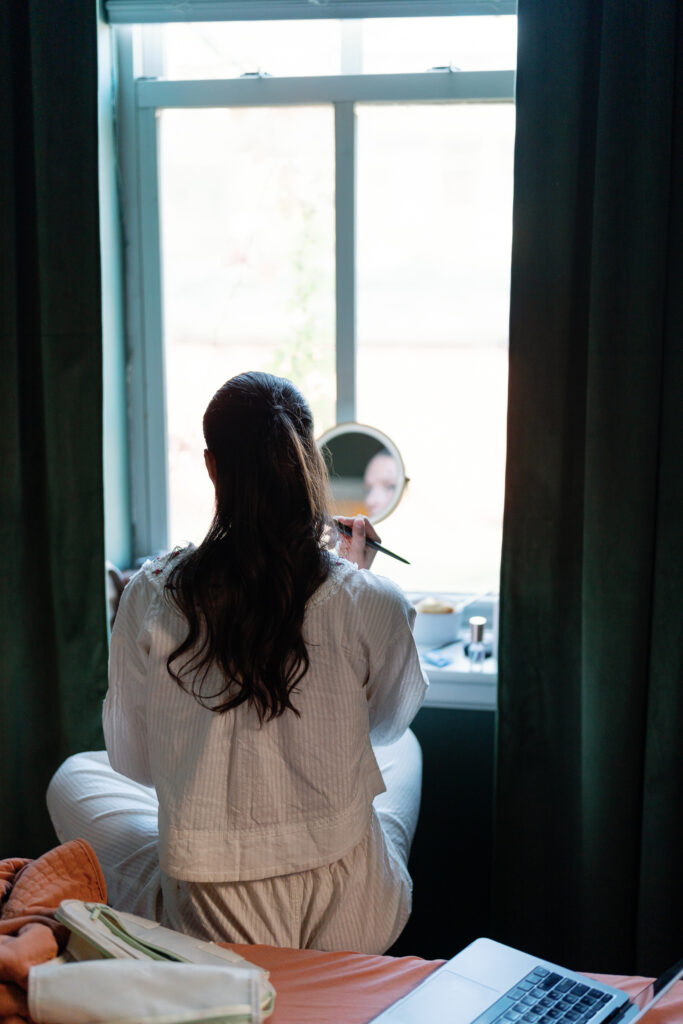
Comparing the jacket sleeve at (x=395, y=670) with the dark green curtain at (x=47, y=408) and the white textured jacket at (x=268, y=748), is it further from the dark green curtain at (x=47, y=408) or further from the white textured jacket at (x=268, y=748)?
the dark green curtain at (x=47, y=408)

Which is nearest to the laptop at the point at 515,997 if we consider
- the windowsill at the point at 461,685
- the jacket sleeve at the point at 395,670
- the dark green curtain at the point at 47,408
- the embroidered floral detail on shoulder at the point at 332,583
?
the jacket sleeve at the point at 395,670

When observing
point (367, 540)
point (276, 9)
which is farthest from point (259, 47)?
point (367, 540)

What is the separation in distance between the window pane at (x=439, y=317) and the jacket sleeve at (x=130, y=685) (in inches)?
Result: 35.8


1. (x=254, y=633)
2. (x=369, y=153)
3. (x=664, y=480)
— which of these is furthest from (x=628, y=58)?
(x=254, y=633)

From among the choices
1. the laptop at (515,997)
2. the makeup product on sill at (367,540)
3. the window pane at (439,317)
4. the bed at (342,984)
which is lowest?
the bed at (342,984)

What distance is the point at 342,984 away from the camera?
107 cm

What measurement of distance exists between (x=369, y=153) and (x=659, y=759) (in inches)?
53.6

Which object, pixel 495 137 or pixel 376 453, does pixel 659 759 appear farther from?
pixel 495 137

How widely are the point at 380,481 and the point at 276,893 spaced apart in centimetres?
85

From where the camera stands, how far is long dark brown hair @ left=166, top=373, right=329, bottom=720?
119 centimetres

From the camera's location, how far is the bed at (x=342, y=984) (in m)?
1.00

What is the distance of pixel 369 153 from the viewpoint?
1.99 m

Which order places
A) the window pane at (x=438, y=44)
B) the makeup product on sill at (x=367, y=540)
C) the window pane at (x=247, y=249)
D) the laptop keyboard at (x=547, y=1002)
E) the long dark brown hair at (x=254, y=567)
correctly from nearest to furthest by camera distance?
the laptop keyboard at (x=547, y=1002) → the long dark brown hair at (x=254, y=567) → the makeup product on sill at (x=367, y=540) → the window pane at (x=438, y=44) → the window pane at (x=247, y=249)

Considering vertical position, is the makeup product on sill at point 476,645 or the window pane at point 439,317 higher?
the window pane at point 439,317
